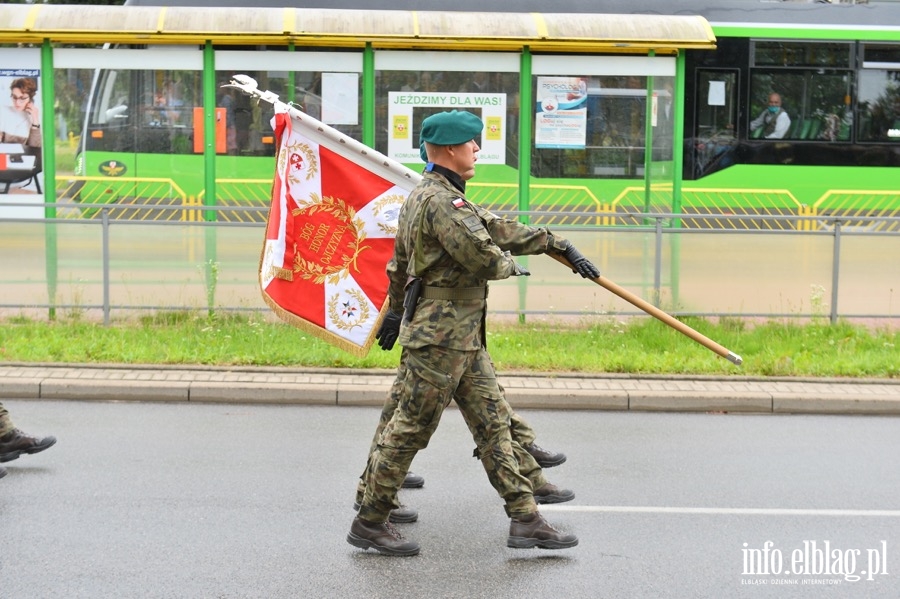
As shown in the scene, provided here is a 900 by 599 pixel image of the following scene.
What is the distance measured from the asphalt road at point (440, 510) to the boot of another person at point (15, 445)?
0.10m

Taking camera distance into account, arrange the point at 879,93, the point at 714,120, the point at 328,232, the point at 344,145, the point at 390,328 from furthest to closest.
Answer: the point at 879,93, the point at 714,120, the point at 328,232, the point at 344,145, the point at 390,328

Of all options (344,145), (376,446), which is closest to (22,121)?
(344,145)

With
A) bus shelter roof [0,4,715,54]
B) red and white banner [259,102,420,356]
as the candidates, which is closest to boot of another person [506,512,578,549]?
red and white banner [259,102,420,356]

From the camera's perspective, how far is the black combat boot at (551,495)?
613cm

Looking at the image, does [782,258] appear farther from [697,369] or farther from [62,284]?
[62,284]

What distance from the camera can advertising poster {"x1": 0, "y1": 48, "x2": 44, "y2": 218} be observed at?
12.3 m

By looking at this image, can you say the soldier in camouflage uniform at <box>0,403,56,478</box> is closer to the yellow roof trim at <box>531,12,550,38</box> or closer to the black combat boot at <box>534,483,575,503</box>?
the black combat boot at <box>534,483,575,503</box>

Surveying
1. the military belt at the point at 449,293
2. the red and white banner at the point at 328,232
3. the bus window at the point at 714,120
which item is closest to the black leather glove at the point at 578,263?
the military belt at the point at 449,293

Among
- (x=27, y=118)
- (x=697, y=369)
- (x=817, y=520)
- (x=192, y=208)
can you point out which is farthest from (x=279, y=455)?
(x=27, y=118)

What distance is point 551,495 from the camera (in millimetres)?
6145

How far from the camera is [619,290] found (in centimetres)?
575

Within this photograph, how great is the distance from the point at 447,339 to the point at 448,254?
0.37m

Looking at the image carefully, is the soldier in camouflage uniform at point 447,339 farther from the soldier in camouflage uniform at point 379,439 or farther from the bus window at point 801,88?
the bus window at point 801,88

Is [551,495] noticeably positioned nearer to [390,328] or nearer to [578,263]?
[390,328]
